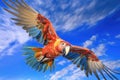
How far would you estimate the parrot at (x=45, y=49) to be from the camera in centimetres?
1304

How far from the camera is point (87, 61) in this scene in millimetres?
14859

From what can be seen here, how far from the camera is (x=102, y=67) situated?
1446cm

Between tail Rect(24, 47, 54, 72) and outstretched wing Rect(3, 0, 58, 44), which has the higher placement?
outstretched wing Rect(3, 0, 58, 44)

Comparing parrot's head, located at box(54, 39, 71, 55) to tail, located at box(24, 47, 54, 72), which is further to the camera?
tail, located at box(24, 47, 54, 72)

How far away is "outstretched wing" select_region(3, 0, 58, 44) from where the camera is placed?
13.5 metres

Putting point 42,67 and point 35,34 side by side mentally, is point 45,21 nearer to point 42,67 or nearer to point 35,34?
point 35,34

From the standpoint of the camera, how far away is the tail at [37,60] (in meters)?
13.9

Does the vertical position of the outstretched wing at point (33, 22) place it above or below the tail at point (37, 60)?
above

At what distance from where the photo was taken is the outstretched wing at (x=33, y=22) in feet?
44.1

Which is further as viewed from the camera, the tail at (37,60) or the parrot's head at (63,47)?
the tail at (37,60)

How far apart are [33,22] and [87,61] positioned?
3.53m

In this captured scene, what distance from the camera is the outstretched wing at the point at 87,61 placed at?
14.3 m

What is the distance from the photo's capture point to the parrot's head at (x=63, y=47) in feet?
40.7

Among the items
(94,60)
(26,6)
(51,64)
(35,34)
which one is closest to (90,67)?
(94,60)
